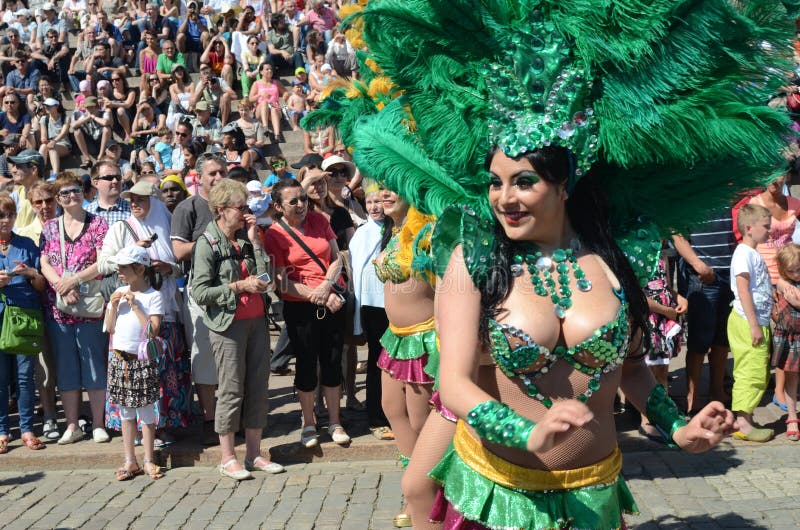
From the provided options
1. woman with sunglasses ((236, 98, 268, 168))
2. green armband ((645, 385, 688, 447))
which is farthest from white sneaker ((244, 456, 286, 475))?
woman with sunglasses ((236, 98, 268, 168))

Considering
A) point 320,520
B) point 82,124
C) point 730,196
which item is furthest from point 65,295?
point 82,124

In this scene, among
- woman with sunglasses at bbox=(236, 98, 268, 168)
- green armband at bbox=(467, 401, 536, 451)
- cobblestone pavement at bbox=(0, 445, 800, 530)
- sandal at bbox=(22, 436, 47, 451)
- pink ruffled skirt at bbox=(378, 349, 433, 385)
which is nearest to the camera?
green armband at bbox=(467, 401, 536, 451)

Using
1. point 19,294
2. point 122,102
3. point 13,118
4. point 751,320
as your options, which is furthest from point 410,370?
point 13,118

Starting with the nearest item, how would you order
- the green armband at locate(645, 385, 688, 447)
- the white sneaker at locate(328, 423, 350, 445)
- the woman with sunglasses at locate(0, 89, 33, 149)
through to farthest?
1. the green armband at locate(645, 385, 688, 447)
2. the white sneaker at locate(328, 423, 350, 445)
3. the woman with sunglasses at locate(0, 89, 33, 149)

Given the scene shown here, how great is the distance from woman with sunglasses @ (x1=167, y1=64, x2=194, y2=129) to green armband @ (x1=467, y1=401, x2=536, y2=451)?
11183mm

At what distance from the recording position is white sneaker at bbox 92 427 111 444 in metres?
6.92

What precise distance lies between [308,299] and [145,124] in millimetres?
8424

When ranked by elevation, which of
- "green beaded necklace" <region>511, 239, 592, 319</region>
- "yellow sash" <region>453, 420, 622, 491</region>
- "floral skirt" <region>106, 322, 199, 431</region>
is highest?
"green beaded necklace" <region>511, 239, 592, 319</region>

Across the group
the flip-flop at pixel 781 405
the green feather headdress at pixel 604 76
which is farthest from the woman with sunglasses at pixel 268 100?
the green feather headdress at pixel 604 76

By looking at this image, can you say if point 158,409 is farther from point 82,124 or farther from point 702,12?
point 82,124

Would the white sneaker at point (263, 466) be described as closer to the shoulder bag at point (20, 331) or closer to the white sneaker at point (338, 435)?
the white sneaker at point (338, 435)

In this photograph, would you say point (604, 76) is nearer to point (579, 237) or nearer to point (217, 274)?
point (579, 237)

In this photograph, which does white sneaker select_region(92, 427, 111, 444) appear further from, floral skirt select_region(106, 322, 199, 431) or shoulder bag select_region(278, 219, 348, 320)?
shoulder bag select_region(278, 219, 348, 320)

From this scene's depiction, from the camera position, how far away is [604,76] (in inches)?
110
